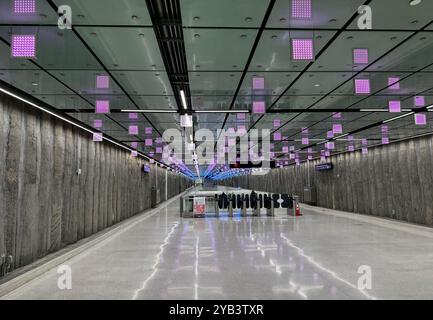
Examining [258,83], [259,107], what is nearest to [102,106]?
[258,83]

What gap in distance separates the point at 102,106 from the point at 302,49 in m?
5.04

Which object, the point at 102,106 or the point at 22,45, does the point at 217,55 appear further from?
the point at 102,106

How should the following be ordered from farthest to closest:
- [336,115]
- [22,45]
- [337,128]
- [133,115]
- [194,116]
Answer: [337,128]
[336,115]
[194,116]
[133,115]
[22,45]

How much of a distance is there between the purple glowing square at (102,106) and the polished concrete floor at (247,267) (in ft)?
11.2

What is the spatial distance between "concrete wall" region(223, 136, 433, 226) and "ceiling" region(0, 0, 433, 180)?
19.7 feet

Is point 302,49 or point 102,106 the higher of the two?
point 102,106

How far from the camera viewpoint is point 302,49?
4.31 metres

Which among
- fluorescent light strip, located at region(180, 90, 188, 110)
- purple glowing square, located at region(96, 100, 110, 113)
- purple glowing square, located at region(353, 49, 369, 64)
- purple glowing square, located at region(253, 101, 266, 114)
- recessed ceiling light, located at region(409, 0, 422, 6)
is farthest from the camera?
purple glowing square, located at region(253, 101, 266, 114)

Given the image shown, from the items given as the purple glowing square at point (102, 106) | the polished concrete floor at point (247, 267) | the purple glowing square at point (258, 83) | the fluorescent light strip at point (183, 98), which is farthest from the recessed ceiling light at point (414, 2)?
the purple glowing square at point (102, 106)

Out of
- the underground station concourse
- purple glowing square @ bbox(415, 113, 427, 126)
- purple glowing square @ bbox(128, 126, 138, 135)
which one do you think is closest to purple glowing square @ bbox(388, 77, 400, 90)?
the underground station concourse

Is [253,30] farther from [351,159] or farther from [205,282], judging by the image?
[351,159]

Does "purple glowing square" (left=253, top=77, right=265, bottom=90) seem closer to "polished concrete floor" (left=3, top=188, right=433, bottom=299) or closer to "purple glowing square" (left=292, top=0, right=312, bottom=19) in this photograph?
"purple glowing square" (left=292, top=0, right=312, bottom=19)

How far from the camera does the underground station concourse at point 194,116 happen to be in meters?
→ 3.99

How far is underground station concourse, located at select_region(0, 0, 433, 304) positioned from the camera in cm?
399
